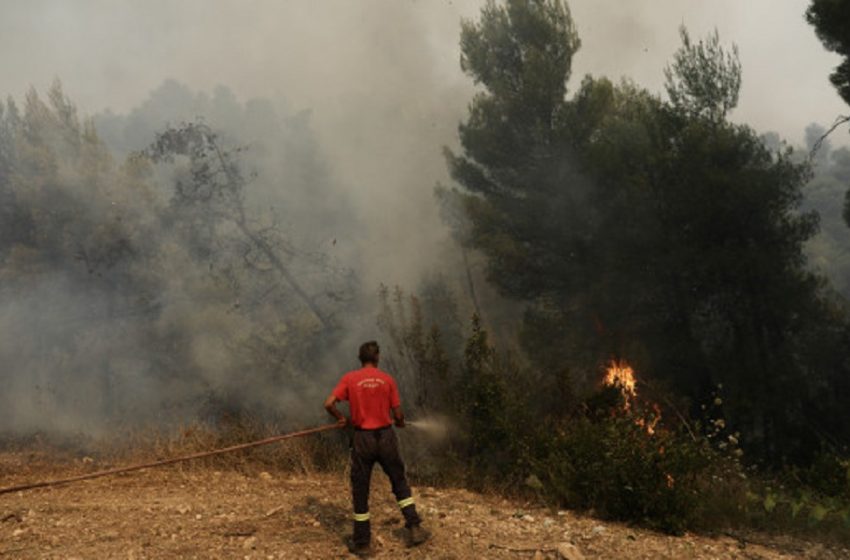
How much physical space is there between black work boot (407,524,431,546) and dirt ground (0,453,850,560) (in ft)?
0.21

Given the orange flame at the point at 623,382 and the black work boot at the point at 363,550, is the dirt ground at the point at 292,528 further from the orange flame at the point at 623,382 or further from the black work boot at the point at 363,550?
the orange flame at the point at 623,382

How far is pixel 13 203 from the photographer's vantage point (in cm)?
1575

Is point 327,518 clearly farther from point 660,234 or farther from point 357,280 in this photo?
point 660,234

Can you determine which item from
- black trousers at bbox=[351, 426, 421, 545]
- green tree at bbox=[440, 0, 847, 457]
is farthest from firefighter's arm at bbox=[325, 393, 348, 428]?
green tree at bbox=[440, 0, 847, 457]

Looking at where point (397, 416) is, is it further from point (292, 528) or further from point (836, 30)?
point (836, 30)

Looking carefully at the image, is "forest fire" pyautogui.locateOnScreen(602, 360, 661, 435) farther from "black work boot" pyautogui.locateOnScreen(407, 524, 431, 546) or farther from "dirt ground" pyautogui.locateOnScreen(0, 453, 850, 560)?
"black work boot" pyautogui.locateOnScreen(407, 524, 431, 546)

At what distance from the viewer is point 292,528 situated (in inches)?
218

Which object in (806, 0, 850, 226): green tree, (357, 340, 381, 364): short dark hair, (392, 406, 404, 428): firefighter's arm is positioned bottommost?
(392, 406, 404, 428): firefighter's arm

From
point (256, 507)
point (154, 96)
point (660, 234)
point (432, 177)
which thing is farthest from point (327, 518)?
point (154, 96)

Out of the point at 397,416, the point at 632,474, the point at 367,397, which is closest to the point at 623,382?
the point at 632,474

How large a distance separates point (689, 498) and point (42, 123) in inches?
653

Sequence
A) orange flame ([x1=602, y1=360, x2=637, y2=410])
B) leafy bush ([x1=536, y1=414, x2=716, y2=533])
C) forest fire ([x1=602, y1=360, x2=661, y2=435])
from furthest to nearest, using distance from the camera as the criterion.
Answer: orange flame ([x1=602, y1=360, x2=637, y2=410])
forest fire ([x1=602, y1=360, x2=661, y2=435])
leafy bush ([x1=536, y1=414, x2=716, y2=533])

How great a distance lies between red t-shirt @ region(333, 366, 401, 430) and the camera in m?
4.98

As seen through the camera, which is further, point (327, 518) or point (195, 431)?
point (195, 431)
